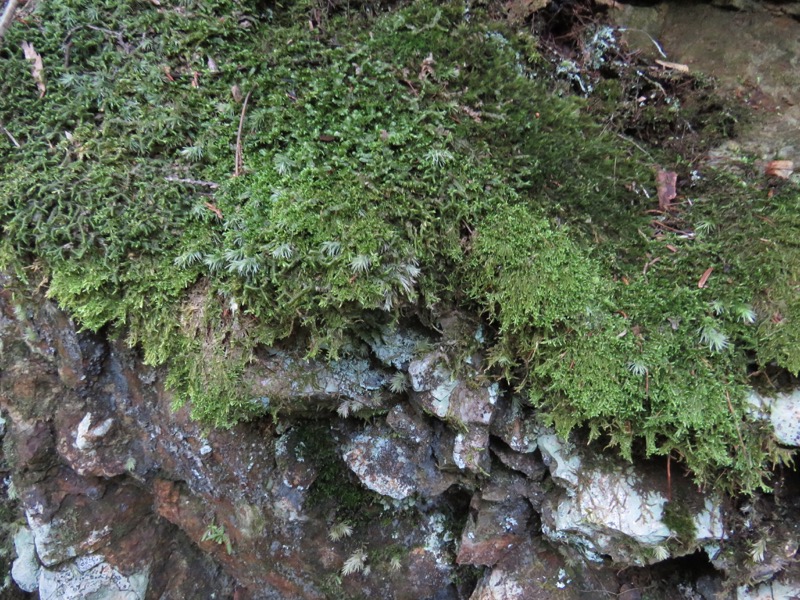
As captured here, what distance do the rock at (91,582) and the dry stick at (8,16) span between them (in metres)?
4.82

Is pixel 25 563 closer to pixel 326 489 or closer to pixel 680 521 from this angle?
pixel 326 489

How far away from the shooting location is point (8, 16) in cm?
312

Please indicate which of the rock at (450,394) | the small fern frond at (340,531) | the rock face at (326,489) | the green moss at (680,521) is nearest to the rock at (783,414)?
the rock face at (326,489)

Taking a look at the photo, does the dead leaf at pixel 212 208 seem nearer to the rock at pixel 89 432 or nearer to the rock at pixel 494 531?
the rock at pixel 89 432

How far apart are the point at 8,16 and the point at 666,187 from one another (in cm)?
477

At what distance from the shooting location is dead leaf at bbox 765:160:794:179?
2.82 m

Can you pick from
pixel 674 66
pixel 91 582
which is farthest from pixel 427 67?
pixel 91 582

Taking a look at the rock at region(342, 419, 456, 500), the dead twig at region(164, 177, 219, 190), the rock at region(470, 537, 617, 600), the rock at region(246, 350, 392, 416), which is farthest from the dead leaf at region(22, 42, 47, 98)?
the rock at region(470, 537, 617, 600)

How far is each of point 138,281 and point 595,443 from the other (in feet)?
11.0

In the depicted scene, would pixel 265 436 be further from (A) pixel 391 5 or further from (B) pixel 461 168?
(A) pixel 391 5

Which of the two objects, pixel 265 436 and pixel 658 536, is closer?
pixel 658 536

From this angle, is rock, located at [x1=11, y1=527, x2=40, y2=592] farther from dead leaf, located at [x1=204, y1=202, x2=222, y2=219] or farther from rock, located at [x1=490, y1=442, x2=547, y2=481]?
rock, located at [x1=490, y1=442, x2=547, y2=481]

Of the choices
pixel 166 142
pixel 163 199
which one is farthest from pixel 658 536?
pixel 166 142

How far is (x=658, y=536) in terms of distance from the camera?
2.95 m
